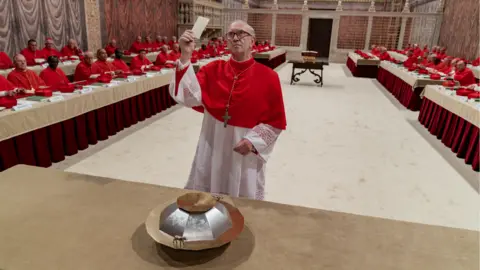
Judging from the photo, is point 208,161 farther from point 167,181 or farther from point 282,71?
point 282,71

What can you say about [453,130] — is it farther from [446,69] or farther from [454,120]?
[446,69]

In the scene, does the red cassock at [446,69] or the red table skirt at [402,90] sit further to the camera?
the red cassock at [446,69]

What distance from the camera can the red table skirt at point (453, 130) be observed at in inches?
186

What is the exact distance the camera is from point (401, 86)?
354 inches

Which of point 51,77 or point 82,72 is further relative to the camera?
point 82,72

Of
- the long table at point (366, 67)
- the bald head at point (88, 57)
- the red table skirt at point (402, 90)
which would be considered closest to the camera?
the bald head at point (88, 57)

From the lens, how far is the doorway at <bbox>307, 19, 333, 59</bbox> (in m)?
24.0

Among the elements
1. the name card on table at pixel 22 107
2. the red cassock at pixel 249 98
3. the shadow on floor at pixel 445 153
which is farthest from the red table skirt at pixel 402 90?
the name card on table at pixel 22 107

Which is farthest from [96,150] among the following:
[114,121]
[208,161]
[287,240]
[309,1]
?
[309,1]

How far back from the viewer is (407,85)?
8391 mm

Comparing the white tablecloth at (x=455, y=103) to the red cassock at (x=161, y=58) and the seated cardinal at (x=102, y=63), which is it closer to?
the seated cardinal at (x=102, y=63)

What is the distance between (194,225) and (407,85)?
836 cm

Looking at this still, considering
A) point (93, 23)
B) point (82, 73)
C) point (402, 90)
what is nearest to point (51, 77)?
point (82, 73)

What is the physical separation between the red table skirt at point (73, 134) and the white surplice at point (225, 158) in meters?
2.43
